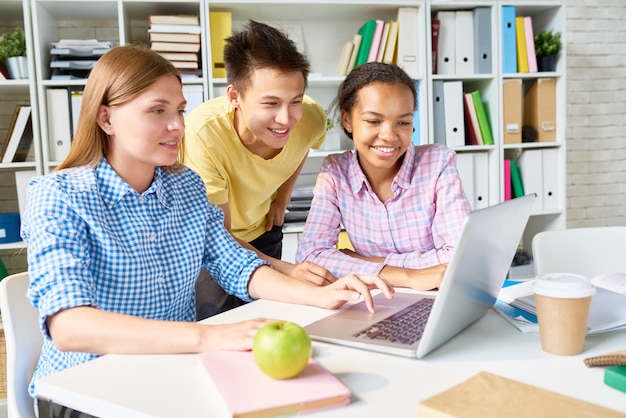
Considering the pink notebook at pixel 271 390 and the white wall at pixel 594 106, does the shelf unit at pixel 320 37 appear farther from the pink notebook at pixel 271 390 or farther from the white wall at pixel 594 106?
the pink notebook at pixel 271 390

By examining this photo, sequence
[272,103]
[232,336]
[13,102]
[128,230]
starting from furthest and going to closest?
[13,102]
[272,103]
[128,230]
[232,336]

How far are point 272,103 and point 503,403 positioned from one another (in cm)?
115

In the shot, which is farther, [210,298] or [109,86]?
[210,298]

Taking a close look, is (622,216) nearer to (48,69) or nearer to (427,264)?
(427,264)

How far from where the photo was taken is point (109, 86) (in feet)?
4.08

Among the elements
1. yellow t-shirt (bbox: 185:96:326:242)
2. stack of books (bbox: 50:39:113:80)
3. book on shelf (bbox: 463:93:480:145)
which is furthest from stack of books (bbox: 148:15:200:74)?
book on shelf (bbox: 463:93:480:145)

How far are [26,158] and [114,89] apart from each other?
1952 mm

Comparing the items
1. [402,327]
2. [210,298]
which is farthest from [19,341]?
[402,327]

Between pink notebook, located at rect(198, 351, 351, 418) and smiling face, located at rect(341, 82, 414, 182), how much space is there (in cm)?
95

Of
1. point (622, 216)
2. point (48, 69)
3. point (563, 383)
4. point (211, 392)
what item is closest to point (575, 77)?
point (622, 216)

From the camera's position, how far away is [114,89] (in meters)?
1.24

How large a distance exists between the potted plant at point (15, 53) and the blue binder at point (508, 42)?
2419mm

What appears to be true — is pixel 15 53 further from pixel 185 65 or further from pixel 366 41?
pixel 366 41

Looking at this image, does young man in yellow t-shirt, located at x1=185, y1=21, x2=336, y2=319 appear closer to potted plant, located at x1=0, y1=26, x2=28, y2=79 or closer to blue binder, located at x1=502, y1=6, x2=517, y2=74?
potted plant, located at x1=0, y1=26, x2=28, y2=79
